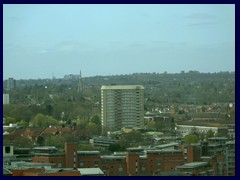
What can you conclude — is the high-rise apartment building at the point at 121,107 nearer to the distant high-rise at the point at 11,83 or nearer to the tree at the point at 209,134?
the tree at the point at 209,134

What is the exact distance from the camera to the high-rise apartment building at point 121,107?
7.19 meters

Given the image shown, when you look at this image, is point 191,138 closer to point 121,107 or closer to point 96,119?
point 121,107

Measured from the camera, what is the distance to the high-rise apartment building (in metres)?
7.19

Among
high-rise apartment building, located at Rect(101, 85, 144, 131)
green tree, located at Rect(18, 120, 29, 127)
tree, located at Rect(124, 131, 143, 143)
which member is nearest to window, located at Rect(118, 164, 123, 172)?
tree, located at Rect(124, 131, 143, 143)

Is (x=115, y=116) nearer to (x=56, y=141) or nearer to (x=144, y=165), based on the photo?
(x=56, y=141)

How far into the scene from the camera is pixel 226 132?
21.3 ft

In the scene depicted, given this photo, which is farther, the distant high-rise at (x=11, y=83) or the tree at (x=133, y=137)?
the tree at (x=133, y=137)

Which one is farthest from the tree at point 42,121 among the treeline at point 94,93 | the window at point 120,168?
the window at point 120,168

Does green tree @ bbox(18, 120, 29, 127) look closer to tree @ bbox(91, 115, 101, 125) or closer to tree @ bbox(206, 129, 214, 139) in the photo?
tree @ bbox(91, 115, 101, 125)

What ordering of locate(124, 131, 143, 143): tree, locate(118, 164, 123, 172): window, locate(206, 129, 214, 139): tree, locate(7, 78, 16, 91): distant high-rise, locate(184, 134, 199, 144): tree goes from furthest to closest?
locate(124, 131, 143, 143): tree < locate(206, 129, 214, 139): tree < locate(184, 134, 199, 144): tree < locate(7, 78, 16, 91): distant high-rise < locate(118, 164, 123, 172): window

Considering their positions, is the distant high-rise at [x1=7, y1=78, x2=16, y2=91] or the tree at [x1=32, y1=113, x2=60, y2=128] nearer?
the distant high-rise at [x1=7, y1=78, x2=16, y2=91]

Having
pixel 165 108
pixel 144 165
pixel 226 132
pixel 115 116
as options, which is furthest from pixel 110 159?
pixel 165 108
